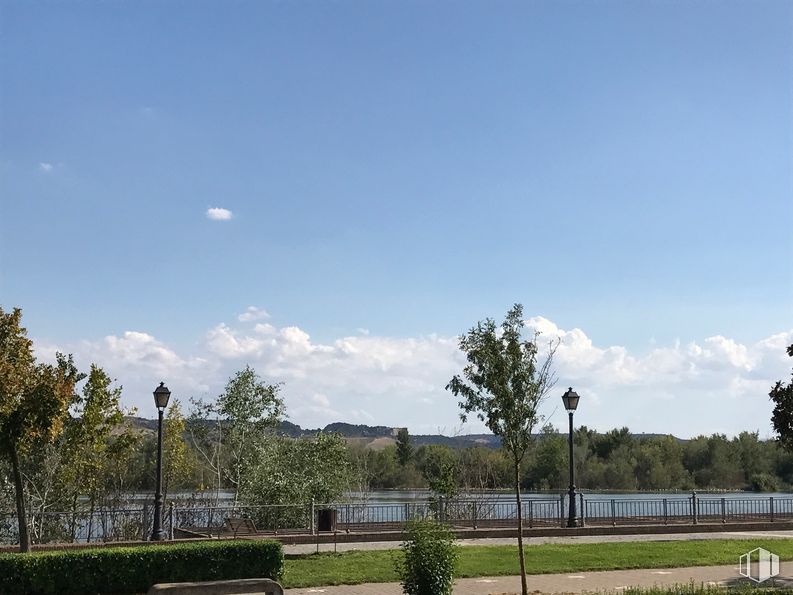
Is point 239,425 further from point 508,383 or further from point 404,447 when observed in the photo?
point 404,447

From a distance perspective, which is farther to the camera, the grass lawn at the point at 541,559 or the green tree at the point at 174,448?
the green tree at the point at 174,448

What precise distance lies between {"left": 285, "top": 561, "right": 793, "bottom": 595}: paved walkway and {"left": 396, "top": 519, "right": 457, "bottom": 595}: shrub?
224 centimetres

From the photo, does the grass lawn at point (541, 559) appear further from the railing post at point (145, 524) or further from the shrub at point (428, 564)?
the railing post at point (145, 524)

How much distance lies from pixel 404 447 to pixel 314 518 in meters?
55.0

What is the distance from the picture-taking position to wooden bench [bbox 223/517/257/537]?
22763 millimetres

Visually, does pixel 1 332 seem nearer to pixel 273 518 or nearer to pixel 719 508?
pixel 273 518

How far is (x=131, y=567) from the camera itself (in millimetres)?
14672

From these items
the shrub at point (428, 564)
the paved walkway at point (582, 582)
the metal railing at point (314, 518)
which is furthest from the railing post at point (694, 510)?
the shrub at point (428, 564)

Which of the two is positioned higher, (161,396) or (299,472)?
(161,396)

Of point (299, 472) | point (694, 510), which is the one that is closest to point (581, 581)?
point (694, 510)

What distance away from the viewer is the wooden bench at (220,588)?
1223 centimetres

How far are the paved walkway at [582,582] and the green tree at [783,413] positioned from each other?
2602 mm

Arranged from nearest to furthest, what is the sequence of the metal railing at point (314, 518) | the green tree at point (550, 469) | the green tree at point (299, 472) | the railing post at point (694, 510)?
the metal railing at point (314, 518) < the railing post at point (694, 510) < the green tree at point (299, 472) < the green tree at point (550, 469)

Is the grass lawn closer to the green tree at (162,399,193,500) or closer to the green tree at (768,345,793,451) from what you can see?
the green tree at (768,345,793,451)
